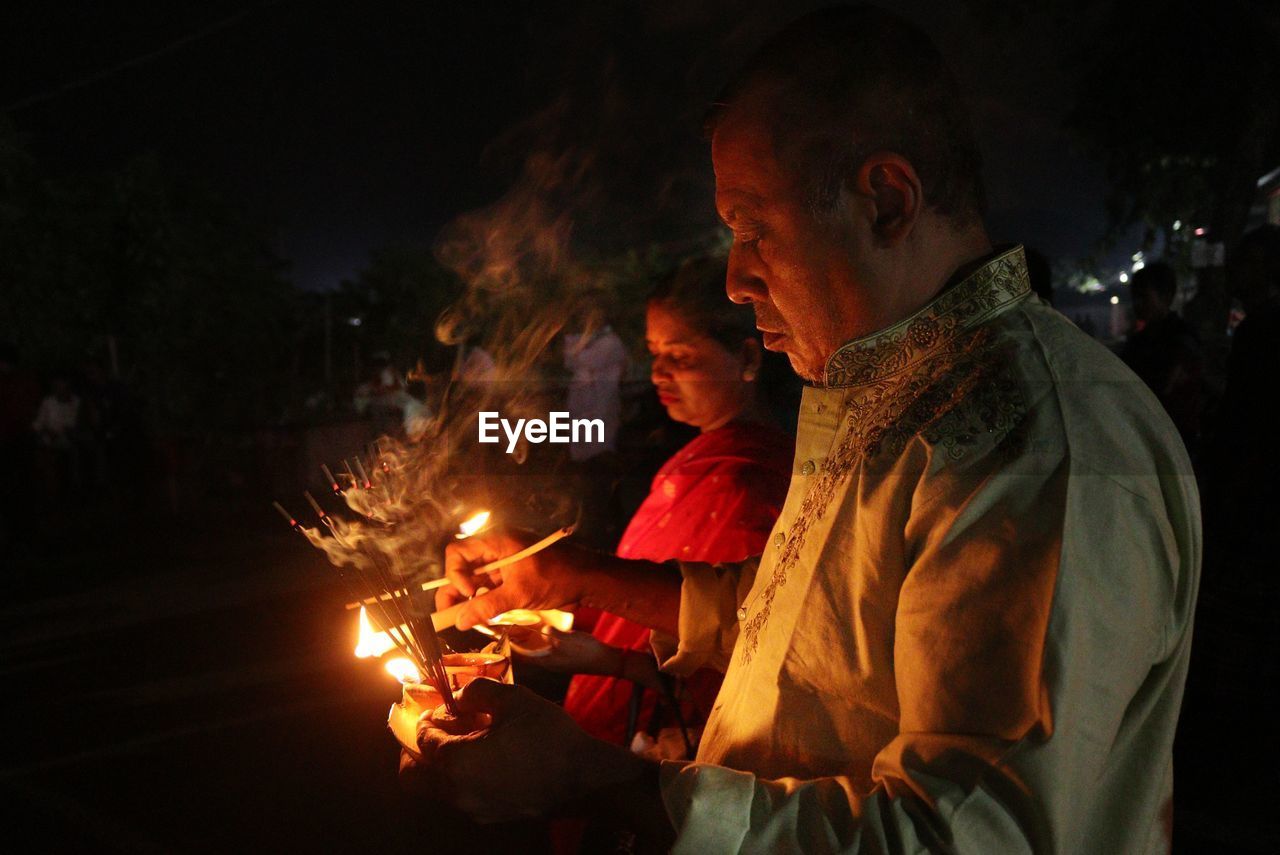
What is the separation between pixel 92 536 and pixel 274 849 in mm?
9295

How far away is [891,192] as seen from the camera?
122cm

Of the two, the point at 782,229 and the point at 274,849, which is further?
the point at 274,849

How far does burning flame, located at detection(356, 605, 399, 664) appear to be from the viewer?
1817 millimetres

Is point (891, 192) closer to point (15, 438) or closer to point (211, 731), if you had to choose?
point (211, 731)

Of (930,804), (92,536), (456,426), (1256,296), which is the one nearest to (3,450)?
(92,536)

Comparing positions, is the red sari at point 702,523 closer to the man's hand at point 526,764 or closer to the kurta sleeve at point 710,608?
the kurta sleeve at point 710,608

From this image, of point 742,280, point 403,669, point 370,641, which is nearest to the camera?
point 742,280

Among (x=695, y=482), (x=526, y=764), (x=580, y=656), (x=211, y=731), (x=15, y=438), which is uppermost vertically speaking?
(x=15, y=438)

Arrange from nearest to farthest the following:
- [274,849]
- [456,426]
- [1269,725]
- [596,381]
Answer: [456,426] < [274,849] < [1269,725] < [596,381]

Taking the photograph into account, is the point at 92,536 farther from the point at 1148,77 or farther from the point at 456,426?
the point at 1148,77

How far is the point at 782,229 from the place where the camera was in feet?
4.24

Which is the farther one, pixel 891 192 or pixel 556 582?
pixel 556 582

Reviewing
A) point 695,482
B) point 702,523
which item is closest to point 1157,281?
point 695,482

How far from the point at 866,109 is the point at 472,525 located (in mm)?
1491
